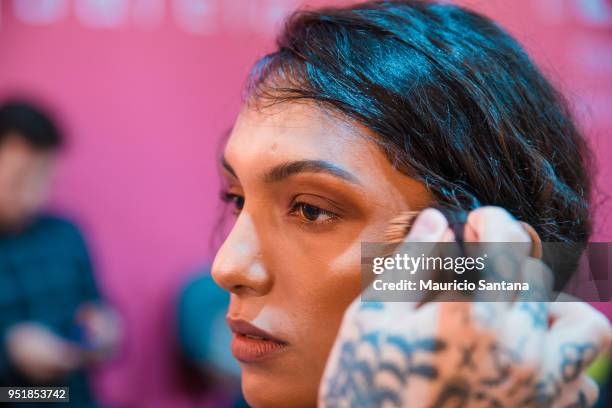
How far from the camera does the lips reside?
0.84 metres

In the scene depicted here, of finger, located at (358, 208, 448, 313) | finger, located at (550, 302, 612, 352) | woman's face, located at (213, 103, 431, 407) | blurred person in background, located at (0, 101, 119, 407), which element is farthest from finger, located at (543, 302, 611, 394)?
blurred person in background, located at (0, 101, 119, 407)

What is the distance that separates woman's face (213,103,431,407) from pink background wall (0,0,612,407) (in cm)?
137

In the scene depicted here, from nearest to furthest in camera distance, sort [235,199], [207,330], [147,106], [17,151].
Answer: [235,199], [17,151], [207,330], [147,106]

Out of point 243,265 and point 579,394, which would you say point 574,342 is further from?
point 243,265

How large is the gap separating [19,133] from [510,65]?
63.0 inches

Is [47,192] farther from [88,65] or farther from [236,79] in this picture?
[236,79]

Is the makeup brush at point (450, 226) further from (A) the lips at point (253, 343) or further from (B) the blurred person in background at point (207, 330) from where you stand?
(B) the blurred person in background at point (207, 330)

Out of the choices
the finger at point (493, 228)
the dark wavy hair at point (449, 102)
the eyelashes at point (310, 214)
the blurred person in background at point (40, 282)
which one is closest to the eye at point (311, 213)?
the eyelashes at point (310, 214)

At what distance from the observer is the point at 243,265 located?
83cm

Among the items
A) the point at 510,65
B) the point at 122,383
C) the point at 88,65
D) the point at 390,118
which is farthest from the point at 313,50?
the point at 122,383

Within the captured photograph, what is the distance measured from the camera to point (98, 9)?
2189 mm

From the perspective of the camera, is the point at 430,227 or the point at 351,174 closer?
the point at 430,227

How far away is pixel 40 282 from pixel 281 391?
128 centimetres

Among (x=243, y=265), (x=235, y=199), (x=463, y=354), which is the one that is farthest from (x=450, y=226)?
(x=235, y=199)
